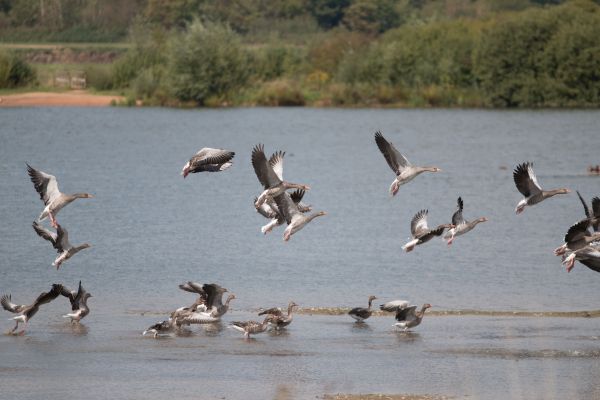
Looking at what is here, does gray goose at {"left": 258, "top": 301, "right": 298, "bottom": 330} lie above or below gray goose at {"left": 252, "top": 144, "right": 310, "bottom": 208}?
below

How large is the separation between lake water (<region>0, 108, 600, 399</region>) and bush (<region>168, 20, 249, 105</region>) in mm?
22326

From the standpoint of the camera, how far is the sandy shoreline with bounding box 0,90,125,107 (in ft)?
250

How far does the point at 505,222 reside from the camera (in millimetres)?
31656

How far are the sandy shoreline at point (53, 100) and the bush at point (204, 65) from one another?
14.6 ft

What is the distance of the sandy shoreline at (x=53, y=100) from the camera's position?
7619cm

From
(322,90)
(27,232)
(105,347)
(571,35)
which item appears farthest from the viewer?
(322,90)

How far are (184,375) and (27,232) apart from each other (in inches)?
517

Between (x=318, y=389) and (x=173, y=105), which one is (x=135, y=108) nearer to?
(x=173, y=105)

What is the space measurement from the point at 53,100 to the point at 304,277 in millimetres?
55818

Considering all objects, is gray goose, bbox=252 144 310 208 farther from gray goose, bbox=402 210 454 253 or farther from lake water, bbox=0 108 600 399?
gray goose, bbox=402 210 454 253

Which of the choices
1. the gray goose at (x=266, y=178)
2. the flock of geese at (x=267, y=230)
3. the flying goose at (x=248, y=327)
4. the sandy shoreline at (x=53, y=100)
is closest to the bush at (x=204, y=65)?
the sandy shoreline at (x=53, y=100)

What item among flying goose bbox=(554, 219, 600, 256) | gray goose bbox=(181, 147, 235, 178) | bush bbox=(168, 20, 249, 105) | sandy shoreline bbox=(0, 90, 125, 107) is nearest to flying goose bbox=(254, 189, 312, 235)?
gray goose bbox=(181, 147, 235, 178)

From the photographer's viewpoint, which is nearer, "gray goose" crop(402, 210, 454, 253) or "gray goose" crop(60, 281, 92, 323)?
"gray goose" crop(60, 281, 92, 323)

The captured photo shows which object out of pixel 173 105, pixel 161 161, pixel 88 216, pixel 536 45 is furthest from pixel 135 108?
pixel 88 216
